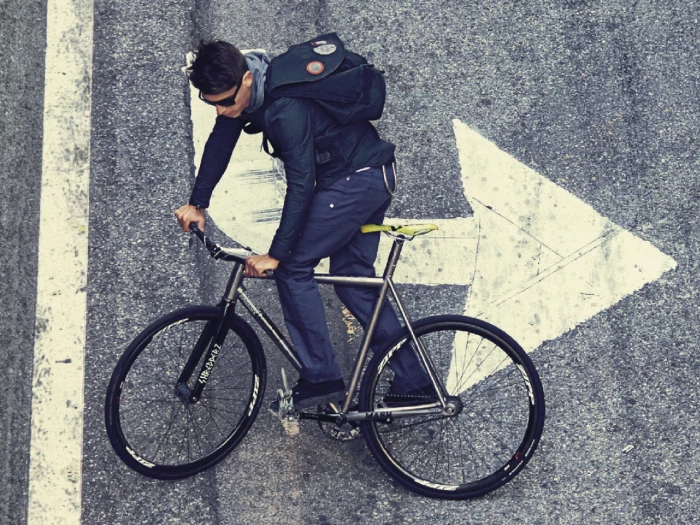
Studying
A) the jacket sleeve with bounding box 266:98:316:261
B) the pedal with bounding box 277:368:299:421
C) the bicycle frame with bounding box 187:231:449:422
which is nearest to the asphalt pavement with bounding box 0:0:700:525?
the pedal with bounding box 277:368:299:421

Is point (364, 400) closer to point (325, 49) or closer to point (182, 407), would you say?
point (182, 407)

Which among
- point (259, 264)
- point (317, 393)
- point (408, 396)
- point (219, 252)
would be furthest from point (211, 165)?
point (408, 396)

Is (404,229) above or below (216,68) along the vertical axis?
below

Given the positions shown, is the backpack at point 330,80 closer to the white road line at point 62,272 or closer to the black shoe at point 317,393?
the black shoe at point 317,393

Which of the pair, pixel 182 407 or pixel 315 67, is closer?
pixel 315 67

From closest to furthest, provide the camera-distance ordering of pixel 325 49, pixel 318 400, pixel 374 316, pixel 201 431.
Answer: pixel 325 49 < pixel 374 316 < pixel 318 400 < pixel 201 431

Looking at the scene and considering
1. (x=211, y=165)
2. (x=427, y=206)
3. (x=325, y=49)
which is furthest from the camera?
(x=427, y=206)

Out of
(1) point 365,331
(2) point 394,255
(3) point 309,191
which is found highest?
(3) point 309,191

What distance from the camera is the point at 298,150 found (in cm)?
434

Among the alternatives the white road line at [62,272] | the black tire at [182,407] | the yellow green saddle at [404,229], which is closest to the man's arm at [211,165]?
the black tire at [182,407]

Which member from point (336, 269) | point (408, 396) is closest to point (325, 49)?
point (336, 269)

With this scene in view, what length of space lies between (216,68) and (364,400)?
1.92 metres

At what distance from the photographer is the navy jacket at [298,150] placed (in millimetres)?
4344

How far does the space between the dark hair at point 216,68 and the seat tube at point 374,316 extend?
1.19m
